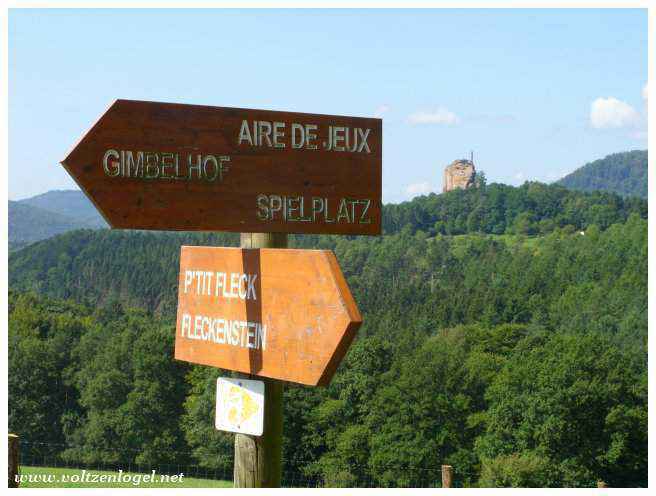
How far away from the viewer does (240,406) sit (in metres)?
3.98

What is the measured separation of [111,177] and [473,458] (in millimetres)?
52564

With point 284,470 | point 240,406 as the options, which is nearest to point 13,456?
point 240,406

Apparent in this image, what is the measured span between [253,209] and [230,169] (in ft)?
0.57

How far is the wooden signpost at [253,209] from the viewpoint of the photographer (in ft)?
11.5

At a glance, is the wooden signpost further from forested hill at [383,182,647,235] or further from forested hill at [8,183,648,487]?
forested hill at [383,182,647,235]

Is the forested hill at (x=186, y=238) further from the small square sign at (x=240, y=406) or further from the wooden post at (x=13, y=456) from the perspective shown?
the small square sign at (x=240, y=406)

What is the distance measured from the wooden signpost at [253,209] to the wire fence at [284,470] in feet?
144

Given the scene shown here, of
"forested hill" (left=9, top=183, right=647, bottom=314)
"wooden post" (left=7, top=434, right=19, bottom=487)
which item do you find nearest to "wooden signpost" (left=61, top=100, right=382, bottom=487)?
"wooden post" (left=7, top=434, right=19, bottom=487)

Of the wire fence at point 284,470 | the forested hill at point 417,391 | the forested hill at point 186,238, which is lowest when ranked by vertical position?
the wire fence at point 284,470

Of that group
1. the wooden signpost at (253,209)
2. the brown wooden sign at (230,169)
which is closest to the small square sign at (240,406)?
the wooden signpost at (253,209)

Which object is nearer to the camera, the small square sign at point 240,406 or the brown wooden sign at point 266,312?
the brown wooden sign at point 266,312

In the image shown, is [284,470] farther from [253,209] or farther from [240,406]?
[253,209]

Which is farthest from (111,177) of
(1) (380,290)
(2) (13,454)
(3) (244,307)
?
(1) (380,290)

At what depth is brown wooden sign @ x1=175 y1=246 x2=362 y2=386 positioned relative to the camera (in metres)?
3.38
